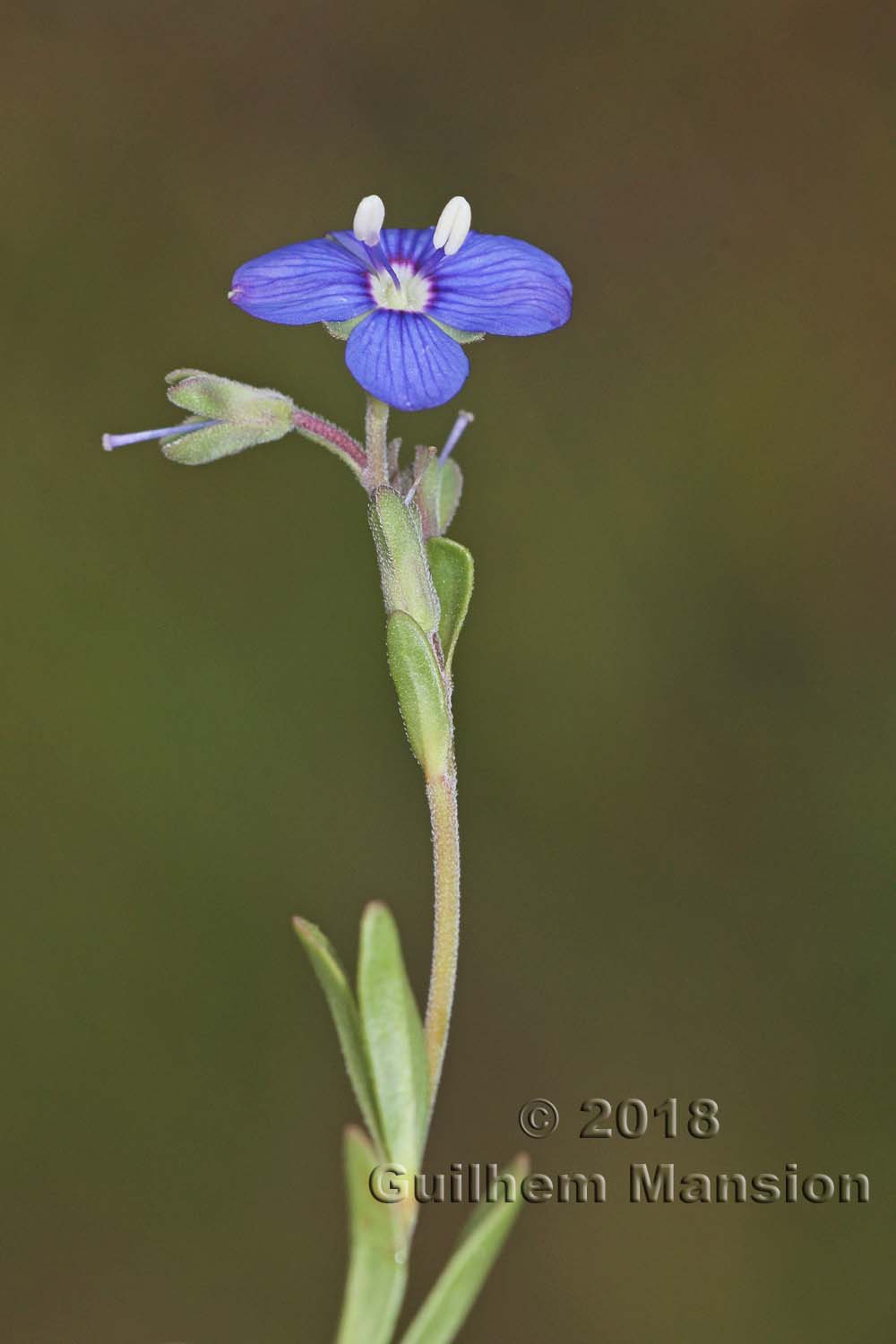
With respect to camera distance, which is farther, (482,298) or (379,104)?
(379,104)

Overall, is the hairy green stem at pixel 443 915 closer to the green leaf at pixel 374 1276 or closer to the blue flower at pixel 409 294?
the green leaf at pixel 374 1276

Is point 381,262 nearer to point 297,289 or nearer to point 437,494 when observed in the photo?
point 297,289

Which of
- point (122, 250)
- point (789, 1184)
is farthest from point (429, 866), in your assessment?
point (122, 250)

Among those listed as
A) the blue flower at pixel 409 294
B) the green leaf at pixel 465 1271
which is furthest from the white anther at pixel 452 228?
the green leaf at pixel 465 1271

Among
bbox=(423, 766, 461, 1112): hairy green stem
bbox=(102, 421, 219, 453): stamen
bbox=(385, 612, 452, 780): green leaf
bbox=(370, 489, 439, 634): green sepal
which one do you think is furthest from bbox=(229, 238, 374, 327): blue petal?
bbox=(423, 766, 461, 1112): hairy green stem

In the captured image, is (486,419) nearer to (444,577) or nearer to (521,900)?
(521,900)
